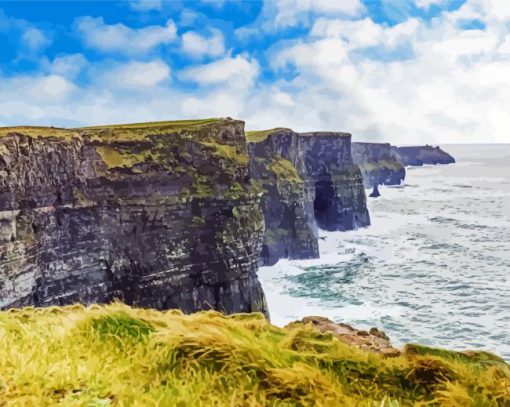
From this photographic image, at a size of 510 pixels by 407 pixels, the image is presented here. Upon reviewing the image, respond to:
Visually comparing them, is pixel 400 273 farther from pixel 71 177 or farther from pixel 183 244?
pixel 71 177

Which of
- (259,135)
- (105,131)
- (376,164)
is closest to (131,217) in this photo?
(105,131)

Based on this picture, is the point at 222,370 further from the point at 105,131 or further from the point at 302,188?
the point at 302,188

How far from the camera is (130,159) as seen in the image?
3738 centimetres

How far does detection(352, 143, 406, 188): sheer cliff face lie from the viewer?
440 ft

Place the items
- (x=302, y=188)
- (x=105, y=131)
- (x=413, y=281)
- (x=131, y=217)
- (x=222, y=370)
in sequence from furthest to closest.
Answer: (x=302, y=188) < (x=413, y=281) < (x=105, y=131) < (x=131, y=217) < (x=222, y=370)

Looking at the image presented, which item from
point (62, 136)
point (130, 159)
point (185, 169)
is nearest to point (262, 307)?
point (185, 169)

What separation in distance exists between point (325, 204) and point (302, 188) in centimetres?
1621

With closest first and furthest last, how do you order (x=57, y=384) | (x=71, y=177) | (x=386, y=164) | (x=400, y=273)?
(x=57, y=384) → (x=71, y=177) → (x=400, y=273) → (x=386, y=164)

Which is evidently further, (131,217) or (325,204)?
(325,204)

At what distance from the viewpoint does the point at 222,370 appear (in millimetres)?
3336

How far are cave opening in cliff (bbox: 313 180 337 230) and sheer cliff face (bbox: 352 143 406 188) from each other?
5064cm

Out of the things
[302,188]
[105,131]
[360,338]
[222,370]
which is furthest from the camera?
[302,188]

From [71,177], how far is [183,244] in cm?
893

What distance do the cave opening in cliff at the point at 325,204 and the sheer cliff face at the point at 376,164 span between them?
166 feet
